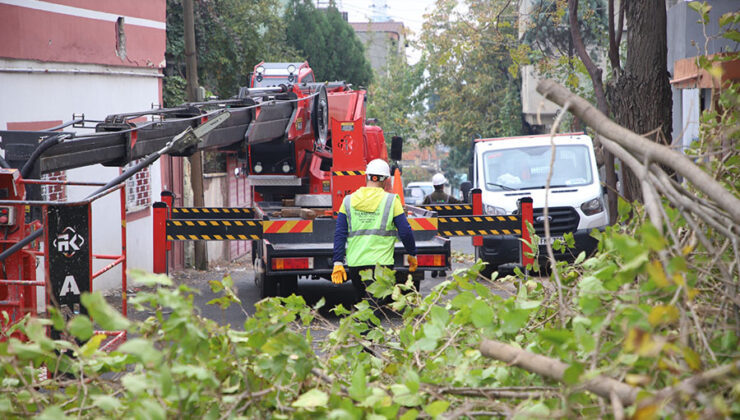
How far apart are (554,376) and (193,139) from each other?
6330mm

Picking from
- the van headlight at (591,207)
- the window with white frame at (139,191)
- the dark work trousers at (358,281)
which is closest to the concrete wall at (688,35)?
the van headlight at (591,207)

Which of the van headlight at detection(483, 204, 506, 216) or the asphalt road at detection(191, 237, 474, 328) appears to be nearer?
the asphalt road at detection(191, 237, 474, 328)

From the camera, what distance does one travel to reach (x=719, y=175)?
163 inches

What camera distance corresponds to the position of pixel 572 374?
2.78 metres

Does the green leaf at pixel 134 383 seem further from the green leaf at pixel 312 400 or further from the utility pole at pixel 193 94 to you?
the utility pole at pixel 193 94

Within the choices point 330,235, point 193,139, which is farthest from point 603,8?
point 193,139

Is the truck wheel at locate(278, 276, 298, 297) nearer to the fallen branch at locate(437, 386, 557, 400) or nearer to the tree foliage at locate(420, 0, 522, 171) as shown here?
the fallen branch at locate(437, 386, 557, 400)

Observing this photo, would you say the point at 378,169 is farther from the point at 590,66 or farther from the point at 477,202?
the point at 477,202

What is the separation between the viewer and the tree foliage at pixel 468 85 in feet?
115

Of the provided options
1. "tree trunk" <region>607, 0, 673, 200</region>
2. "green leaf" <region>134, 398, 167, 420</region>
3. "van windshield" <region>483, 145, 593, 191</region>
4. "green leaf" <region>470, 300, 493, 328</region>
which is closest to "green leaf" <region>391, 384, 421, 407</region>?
"green leaf" <region>470, 300, 493, 328</region>

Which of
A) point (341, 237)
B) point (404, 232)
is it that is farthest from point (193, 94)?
point (404, 232)

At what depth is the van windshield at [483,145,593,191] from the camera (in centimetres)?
1513

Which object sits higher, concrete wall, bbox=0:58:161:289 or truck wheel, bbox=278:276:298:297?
concrete wall, bbox=0:58:161:289

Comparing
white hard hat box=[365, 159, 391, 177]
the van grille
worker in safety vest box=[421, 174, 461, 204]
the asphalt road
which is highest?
white hard hat box=[365, 159, 391, 177]
